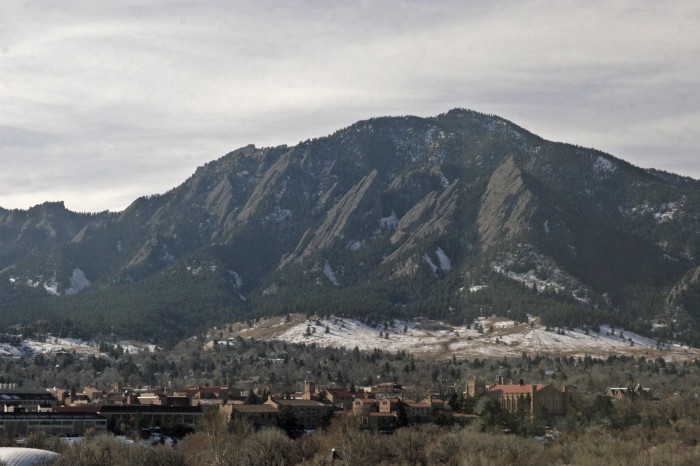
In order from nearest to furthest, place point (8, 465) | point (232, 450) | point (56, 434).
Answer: point (8, 465) → point (232, 450) → point (56, 434)

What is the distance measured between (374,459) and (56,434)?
5667 centimetres

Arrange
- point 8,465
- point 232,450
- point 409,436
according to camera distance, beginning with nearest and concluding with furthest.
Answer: point 8,465, point 232,450, point 409,436

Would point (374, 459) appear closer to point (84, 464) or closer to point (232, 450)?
point (232, 450)

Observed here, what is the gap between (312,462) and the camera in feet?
536

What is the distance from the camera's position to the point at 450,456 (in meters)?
168

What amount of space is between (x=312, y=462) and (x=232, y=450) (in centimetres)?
1033

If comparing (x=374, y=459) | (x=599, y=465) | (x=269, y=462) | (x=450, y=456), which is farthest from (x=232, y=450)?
(x=599, y=465)

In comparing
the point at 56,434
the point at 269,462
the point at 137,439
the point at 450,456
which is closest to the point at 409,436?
the point at 450,456

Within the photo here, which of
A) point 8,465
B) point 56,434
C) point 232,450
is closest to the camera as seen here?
point 8,465

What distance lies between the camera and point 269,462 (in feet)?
527

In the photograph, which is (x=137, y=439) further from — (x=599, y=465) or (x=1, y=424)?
(x=599, y=465)

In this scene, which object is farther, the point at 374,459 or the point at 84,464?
the point at 374,459

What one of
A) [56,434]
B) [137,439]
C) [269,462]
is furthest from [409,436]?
[56,434]

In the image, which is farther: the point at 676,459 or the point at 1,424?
the point at 1,424
